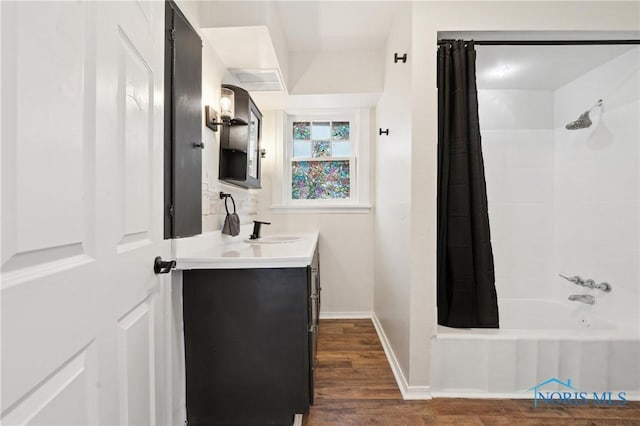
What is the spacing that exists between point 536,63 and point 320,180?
2013mm

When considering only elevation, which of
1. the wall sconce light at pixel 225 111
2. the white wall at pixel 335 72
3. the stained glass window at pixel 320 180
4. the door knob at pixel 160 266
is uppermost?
the white wall at pixel 335 72

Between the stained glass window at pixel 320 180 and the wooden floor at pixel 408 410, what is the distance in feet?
5.59

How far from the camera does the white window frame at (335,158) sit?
2.99 m

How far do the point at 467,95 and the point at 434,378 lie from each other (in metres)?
1.70

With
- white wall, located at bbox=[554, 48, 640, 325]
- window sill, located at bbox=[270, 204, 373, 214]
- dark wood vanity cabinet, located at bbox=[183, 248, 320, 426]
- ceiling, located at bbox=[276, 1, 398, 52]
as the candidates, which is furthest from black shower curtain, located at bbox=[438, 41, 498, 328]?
window sill, located at bbox=[270, 204, 373, 214]

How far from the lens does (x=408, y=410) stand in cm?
162

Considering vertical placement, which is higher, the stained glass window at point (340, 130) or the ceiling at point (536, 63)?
the ceiling at point (536, 63)

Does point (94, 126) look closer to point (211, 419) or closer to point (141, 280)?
point (141, 280)

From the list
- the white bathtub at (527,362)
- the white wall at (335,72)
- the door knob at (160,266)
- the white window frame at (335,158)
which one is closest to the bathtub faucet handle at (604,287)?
the white bathtub at (527,362)

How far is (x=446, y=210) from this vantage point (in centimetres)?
175

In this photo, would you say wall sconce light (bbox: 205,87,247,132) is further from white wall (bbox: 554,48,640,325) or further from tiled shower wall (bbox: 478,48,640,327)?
white wall (bbox: 554,48,640,325)

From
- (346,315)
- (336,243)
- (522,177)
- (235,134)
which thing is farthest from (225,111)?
(522,177)

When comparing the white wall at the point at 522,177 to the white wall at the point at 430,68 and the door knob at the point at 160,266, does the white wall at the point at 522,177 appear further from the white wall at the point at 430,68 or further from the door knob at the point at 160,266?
the door knob at the point at 160,266

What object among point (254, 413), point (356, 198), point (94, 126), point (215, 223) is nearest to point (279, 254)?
point (215, 223)
